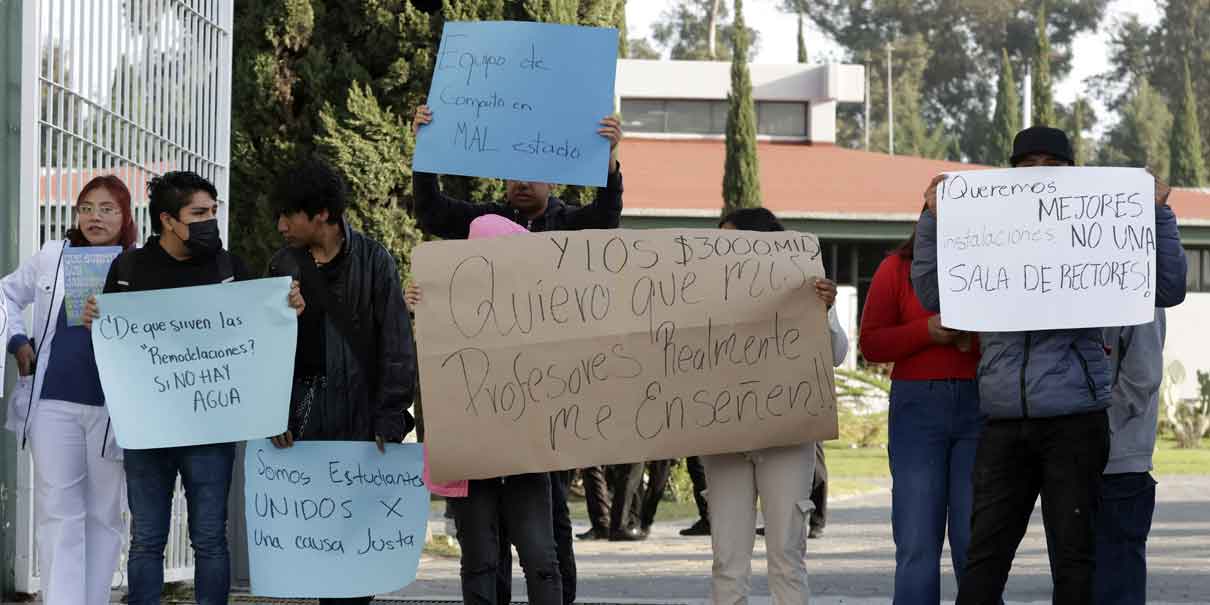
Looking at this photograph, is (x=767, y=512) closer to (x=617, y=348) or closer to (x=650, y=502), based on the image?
(x=617, y=348)

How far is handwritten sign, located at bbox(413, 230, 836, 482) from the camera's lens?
6734 mm

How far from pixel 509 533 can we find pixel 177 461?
1.36 m

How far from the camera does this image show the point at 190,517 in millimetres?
7016

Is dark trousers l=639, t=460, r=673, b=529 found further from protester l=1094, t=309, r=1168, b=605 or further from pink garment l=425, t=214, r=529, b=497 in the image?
protester l=1094, t=309, r=1168, b=605

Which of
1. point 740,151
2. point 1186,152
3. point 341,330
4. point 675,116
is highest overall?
point 1186,152

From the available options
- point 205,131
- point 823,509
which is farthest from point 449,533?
point 205,131

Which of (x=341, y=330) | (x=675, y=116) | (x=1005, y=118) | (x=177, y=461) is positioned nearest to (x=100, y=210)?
(x=177, y=461)

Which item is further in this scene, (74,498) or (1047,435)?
(74,498)

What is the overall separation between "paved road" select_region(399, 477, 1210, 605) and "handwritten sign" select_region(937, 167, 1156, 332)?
3.12 m

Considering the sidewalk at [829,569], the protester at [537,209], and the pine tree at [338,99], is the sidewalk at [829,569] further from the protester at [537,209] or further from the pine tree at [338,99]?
the pine tree at [338,99]

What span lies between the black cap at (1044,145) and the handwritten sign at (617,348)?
0.94 meters

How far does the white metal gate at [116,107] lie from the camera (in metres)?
8.63

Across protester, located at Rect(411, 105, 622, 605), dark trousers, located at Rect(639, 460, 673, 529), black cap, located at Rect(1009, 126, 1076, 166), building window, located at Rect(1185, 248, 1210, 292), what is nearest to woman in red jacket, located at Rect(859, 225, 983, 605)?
black cap, located at Rect(1009, 126, 1076, 166)

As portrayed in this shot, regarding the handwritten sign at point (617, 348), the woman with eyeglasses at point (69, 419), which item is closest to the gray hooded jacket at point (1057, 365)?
the handwritten sign at point (617, 348)
